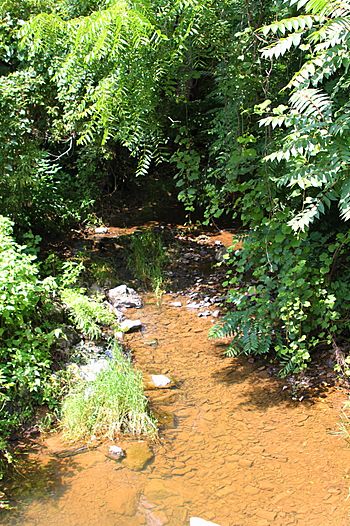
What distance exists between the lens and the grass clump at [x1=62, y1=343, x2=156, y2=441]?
3668 mm

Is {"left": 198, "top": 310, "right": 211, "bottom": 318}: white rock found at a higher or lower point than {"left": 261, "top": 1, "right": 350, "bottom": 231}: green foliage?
lower

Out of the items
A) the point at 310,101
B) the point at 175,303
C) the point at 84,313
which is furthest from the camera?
the point at 175,303

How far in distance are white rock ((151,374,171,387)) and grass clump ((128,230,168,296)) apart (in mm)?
1636

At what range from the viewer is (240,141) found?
13.5ft

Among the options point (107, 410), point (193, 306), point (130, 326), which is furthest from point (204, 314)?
point (107, 410)

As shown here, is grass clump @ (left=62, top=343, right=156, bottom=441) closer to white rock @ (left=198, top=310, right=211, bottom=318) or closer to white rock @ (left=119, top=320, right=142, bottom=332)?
white rock @ (left=119, top=320, right=142, bottom=332)

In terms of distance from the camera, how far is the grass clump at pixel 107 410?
3.67 metres

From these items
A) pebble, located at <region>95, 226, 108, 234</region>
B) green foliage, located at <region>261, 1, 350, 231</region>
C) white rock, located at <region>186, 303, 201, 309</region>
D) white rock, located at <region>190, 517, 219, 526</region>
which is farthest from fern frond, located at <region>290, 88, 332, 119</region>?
pebble, located at <region>95, 226, 108, 234</region>

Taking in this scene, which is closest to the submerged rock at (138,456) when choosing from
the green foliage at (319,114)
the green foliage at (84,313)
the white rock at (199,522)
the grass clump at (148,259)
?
the white rock at (199,522)

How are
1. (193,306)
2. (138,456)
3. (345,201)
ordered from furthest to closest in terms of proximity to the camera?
(193,306) < (138,456) < (345,201)

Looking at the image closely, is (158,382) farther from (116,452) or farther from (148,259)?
(148,259)

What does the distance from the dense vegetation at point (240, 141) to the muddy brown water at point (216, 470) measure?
375mm

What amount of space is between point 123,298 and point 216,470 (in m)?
2.58

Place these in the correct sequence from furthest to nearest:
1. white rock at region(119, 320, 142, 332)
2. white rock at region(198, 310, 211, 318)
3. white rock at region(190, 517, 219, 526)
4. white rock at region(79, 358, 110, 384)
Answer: white rock at region(198, 310, 211, 318), white rock at region(119, 320, 142, 332), white rock at region(79, 358, 110, 384), white rock at region(190, 517, 219, 526)
